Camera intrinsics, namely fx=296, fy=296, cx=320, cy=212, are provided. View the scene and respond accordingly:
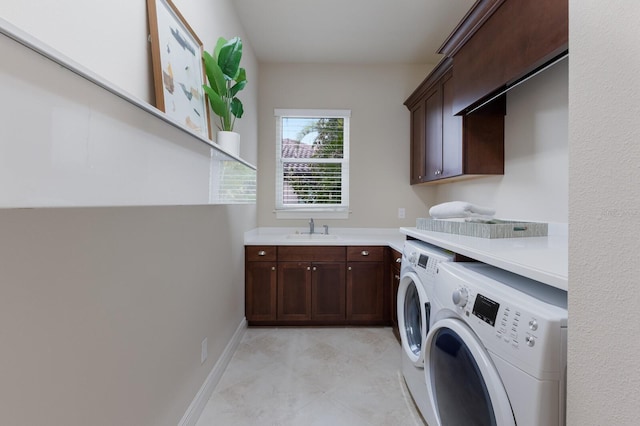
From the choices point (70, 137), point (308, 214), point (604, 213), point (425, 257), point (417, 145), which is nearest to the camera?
point (70, 137)

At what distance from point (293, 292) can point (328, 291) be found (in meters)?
0.32

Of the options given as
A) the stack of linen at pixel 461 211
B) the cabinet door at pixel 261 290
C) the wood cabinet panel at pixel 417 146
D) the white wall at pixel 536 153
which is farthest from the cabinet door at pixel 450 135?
the cabinet door at pixel 261 290

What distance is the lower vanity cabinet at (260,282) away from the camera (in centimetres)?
273

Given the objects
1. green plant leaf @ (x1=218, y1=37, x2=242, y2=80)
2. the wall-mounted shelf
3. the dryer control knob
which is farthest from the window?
the wall-mounted shelf

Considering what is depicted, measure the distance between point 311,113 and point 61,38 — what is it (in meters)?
2.70

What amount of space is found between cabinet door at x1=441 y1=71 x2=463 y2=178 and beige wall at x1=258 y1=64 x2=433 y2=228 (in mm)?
870

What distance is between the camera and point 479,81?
71.5 inches

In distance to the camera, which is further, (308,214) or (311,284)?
(308,214)

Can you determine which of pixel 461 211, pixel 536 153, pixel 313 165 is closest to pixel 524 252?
pixel 461 211

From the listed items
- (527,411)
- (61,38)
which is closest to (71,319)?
(61,38)

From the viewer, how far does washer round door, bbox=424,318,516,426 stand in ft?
2.75

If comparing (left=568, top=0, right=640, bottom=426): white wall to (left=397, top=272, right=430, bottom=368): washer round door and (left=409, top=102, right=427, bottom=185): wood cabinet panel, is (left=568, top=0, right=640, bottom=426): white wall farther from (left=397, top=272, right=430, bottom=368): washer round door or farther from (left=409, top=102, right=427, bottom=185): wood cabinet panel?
(left=409, top=102, right=427, bottom=185): wood cabinet panel

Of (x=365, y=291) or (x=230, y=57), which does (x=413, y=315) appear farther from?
(x=230, y=57)

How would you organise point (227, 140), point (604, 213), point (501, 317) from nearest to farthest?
point (604, 213), point (501, 317), point (227, 140)
